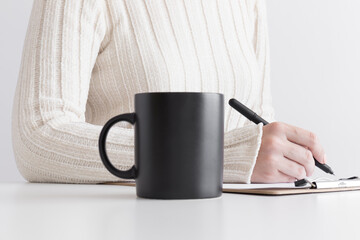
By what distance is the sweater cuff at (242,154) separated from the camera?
758mm

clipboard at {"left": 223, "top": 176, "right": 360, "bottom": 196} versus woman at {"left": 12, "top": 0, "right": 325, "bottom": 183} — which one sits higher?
woman at {"left": 12, "top": 0, "right": 325, "bottom": 183}

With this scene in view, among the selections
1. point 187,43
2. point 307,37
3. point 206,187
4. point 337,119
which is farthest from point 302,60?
point 206,187

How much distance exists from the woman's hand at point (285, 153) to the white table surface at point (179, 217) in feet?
0.73

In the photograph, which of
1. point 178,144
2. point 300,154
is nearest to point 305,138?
point 300,154

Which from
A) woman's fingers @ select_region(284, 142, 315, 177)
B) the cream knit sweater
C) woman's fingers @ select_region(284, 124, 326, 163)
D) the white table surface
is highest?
the cream knit sweater

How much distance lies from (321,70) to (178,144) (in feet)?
5.97

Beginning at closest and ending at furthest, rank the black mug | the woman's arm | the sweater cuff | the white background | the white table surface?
the white table surface < the black mug < the sweater cuff < the woman's arm < the white background

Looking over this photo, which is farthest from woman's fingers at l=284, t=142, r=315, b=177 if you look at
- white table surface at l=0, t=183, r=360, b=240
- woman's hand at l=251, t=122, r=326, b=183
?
white table surface at l=0, t=183, r=360, b=240

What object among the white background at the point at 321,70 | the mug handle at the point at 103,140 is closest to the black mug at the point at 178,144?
the mug handle at the point at 103,140

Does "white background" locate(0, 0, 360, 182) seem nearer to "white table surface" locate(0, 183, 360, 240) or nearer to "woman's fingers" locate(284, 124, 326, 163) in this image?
"woman's fingers" locate(284, 124, 326, 163)

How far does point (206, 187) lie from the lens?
53cm

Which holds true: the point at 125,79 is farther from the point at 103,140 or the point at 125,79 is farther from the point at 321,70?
the point at 321,70

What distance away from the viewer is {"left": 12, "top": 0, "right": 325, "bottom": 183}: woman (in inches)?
32.5

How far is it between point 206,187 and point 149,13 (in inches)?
29.6
